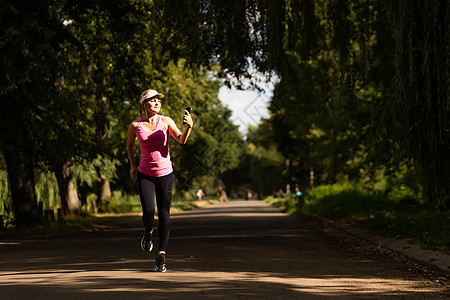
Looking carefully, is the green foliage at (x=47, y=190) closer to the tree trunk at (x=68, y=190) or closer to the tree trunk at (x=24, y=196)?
the tree trunk at (x=68, y=190)

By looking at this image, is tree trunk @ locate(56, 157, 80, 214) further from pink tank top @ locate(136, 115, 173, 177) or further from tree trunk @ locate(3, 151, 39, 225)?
pink tank top @ locate(136, 115, 173, 177)

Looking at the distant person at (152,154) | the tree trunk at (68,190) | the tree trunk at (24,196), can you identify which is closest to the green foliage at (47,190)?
the tree trunk at (68,190)

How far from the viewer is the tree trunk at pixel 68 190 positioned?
77.3ft

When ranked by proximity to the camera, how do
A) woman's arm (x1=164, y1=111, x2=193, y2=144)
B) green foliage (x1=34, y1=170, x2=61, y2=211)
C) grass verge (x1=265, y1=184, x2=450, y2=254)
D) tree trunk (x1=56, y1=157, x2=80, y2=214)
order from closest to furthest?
woman's arm (x1=164, y1=111, x2=193, y2=144), grass verge (x1=265, y1=184, x2=450, y2=254), tree trunk (x1=56, y1=157, x2=80, y2=214), green foliage (x1=34, y1=170, x2=61, y2=211)

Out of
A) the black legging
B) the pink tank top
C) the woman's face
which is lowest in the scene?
the black legging

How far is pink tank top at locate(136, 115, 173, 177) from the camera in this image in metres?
7.05

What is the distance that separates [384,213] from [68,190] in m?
13.0

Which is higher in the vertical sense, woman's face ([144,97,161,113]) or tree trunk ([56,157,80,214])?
woman's face ([144,97,161,113])

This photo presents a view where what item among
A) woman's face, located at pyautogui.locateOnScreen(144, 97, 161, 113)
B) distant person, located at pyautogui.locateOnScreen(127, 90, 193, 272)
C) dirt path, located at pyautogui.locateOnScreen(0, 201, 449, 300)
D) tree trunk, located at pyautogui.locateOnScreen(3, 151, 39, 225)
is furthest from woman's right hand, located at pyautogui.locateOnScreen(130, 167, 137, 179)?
tree trunk, located at pyautogui.locateOnScreen(3, 151, 39, 225)

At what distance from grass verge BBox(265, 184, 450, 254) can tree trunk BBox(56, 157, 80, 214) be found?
9.76 meters

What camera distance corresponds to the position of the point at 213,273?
7.40 meters

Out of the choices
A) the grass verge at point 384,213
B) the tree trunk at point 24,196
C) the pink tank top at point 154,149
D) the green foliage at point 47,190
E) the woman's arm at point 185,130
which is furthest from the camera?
the green foliage at point 47,190

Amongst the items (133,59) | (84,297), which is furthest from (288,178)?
(84,297)

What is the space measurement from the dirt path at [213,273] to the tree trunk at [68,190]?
1201 cm
